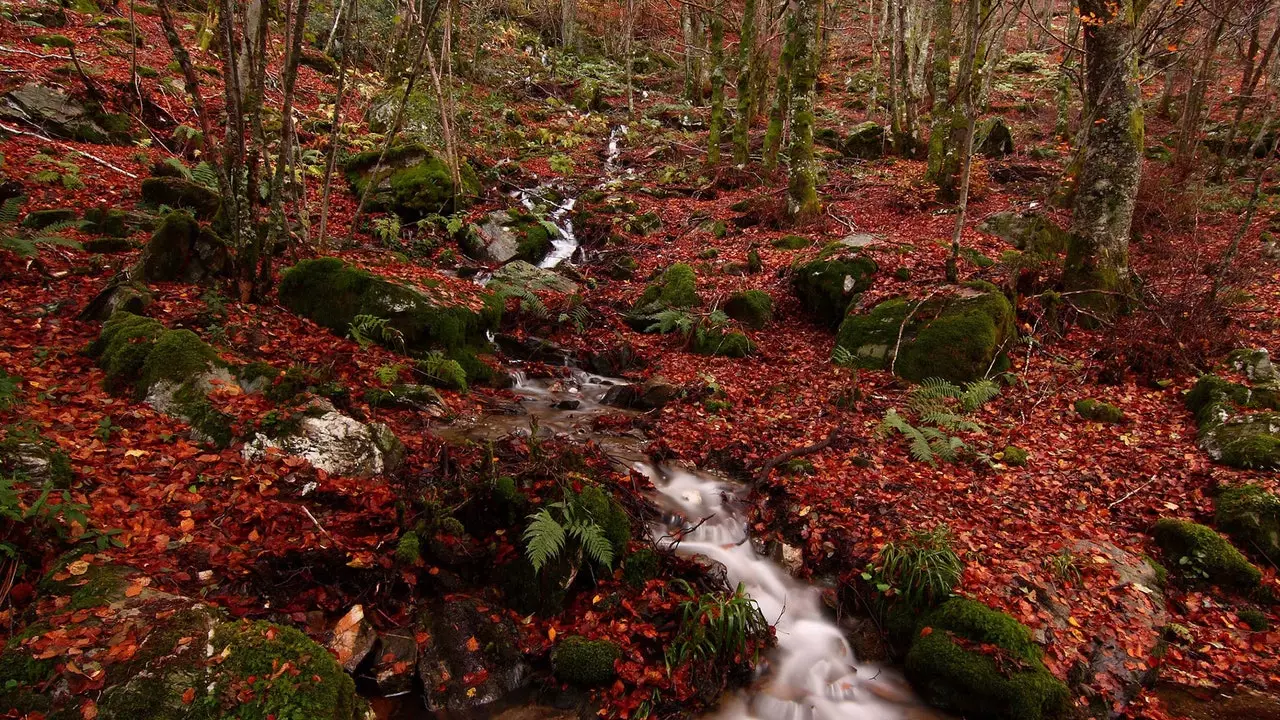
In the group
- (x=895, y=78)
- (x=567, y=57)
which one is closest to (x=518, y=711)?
(x=895, y=78)

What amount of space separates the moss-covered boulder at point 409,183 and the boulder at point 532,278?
2.35 m

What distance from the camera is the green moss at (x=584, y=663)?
3.93 meters

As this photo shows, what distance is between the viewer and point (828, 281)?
31.9 ft

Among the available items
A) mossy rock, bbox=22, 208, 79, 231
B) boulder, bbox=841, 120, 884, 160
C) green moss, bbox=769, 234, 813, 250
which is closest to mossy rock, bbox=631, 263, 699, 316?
green moss, bbox=769, 234, 813, 250

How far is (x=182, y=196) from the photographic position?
28.3 ft

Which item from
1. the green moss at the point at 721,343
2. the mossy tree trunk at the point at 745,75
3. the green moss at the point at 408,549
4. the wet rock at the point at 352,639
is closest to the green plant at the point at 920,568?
the green moss at the point at 408,549

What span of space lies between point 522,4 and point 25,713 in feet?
118

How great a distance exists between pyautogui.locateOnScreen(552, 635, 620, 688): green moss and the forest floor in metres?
0.14

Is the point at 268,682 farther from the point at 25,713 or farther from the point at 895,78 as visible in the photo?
the point at 895,78

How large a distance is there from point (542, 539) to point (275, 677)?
1770 millimetres

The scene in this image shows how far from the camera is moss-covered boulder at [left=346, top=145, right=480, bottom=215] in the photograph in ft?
39.5

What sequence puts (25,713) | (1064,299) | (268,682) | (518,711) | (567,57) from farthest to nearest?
(567,57) < (1064,299) < (518,711) < (268,682) < (25,713)

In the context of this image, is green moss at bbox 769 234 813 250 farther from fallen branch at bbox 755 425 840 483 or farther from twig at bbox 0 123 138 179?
twig at bbox 0 123 138 179

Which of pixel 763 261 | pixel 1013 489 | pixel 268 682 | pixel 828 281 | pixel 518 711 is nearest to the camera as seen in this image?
pixel 268 682
